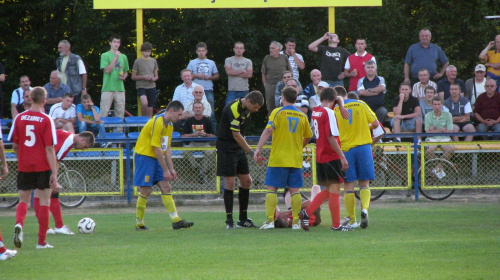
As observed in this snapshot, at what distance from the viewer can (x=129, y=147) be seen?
1630 centimetres

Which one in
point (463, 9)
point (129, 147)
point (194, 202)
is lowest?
point (194, 202)

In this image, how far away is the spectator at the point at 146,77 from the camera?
19234mm

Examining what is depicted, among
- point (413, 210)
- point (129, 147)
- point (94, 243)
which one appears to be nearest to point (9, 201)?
point (129, 147)

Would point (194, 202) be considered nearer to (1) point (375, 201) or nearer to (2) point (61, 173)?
(2) point (61, 173)

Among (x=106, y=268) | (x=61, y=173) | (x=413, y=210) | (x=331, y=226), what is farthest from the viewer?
(x=61, y=173)

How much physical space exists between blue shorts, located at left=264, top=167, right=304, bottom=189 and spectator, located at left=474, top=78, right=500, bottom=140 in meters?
7.87

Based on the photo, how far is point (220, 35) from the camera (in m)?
24.2

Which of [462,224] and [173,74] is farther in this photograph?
[173,74]

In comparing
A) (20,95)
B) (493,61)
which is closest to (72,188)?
(20,95)

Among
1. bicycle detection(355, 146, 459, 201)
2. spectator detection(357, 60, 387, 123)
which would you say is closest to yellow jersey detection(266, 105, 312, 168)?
bicycle detection(355, 146, 459, 201)

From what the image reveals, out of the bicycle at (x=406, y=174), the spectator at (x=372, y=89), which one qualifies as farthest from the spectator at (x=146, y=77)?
the bicycle at (x=406, y=174)

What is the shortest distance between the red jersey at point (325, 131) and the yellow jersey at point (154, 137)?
87.1 inches

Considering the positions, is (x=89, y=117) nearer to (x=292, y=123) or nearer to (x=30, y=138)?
(x=292, y=123)

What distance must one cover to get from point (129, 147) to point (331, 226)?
6041mm
